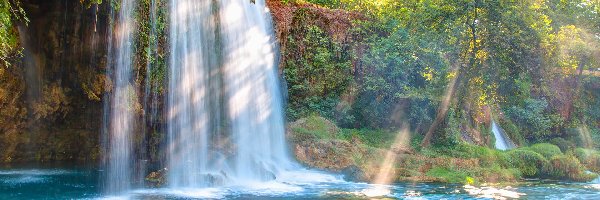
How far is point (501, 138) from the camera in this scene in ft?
88.3

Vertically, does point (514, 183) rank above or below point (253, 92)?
below

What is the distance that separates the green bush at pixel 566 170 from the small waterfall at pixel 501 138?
6.36 m

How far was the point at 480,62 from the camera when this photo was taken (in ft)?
66.1

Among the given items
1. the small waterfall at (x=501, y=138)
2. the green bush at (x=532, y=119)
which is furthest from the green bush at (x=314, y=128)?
the green bush at (x=532, y=119)

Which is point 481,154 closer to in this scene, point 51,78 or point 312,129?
point 312,129

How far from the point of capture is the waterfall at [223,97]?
14117 mm

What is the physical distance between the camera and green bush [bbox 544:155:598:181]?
61.6ft

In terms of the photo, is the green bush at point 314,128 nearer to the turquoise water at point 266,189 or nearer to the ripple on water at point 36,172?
the turquoise water at point 266,189

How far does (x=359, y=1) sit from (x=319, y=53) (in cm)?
583

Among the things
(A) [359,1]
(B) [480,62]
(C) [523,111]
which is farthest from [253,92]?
(C) [523,111]

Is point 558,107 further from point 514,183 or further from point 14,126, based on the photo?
point 14,126

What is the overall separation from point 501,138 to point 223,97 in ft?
54.5

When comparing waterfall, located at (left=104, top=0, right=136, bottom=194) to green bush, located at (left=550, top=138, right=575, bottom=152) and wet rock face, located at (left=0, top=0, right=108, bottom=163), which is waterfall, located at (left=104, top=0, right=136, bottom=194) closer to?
wet rock face, located at (left=0, top=0, right=108, bottom=163)

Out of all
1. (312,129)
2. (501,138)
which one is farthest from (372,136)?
(501,138)
